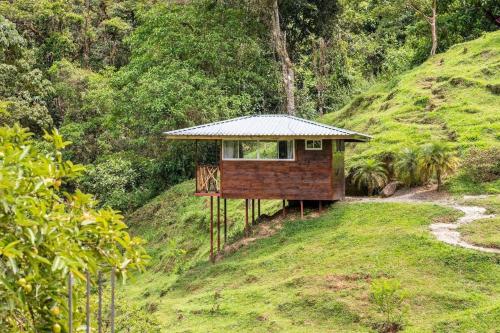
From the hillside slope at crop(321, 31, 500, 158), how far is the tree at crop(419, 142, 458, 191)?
1.99 meters

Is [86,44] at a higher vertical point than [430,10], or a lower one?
lower

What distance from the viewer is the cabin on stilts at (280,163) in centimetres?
2181

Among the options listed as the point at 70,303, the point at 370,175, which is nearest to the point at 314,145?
the point at 370,175

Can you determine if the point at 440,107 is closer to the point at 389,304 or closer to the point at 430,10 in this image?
the point at 430,10

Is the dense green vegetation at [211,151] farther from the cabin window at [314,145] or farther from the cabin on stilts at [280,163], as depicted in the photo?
the cabin window at [314,145]

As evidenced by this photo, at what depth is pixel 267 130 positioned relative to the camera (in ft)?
71.9

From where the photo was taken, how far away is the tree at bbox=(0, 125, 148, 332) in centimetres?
424

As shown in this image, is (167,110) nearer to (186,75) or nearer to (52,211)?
(186,75)

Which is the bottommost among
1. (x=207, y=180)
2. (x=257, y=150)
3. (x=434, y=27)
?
(x=207, y=180)

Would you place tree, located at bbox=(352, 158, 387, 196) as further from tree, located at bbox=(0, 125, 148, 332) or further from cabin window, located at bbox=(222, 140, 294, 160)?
tree, located at bbox=(0, 125, 148, 332)

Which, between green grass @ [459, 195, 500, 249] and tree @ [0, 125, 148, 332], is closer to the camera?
tree @ [0, 125, 148, 332]

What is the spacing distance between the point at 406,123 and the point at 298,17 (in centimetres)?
1207

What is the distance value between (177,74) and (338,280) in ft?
58.8

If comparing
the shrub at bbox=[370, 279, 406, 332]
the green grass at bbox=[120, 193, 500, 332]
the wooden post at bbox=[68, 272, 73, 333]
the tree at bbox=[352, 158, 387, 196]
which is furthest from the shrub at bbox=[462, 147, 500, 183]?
the wooden post at bbox=[68, 272, 73, 333]
